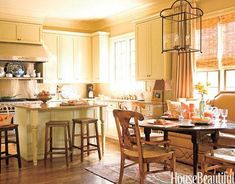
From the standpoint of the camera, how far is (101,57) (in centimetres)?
823

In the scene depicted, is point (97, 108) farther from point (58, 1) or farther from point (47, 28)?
point (47, 28)

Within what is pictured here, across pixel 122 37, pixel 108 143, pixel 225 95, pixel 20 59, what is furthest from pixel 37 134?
pixel 122 37

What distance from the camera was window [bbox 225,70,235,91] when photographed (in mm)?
5344

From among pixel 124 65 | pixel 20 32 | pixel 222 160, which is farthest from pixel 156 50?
pixel 222 160

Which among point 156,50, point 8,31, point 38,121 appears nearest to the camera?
point 38,121

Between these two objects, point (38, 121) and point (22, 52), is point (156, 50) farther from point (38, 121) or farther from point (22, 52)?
point (22, 52)

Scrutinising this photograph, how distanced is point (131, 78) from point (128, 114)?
425 centimetres

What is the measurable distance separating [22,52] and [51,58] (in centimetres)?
83

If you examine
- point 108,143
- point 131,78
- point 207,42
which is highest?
point 207,42

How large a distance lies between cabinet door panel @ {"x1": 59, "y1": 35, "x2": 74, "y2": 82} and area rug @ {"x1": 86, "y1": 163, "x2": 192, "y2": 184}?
12.4ft

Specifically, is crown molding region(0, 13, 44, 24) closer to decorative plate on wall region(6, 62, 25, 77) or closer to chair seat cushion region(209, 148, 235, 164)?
decorative plate on wall region(6, 62, 25, 77)

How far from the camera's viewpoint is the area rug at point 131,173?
4125mm

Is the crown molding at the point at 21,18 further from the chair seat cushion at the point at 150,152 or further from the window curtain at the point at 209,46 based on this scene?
the chair seat cushion at the point at 150,152

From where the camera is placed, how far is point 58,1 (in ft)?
21.2
